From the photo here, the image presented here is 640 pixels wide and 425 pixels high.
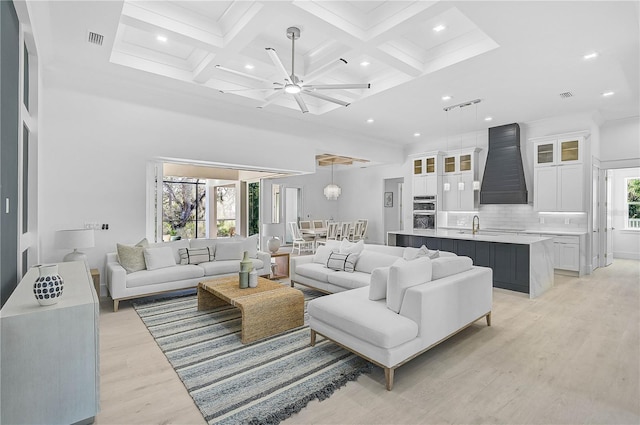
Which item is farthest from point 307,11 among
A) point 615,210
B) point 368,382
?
point 615,210

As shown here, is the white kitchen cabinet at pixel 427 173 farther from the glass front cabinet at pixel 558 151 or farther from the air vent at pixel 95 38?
the air vent at pixel 95 38

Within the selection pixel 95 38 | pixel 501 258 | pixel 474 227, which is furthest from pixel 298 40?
pixel 474 227

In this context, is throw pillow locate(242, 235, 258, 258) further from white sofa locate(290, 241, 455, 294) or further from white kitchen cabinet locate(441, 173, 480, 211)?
white kitchen cabinet locate(441, 173, 480, 211)

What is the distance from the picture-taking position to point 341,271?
4.48 m

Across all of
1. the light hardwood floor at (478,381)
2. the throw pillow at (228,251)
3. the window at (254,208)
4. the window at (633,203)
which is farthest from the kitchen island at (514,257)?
the window at (633,203)

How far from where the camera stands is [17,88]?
104 inches

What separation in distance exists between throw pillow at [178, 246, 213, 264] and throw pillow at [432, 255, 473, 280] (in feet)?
11.9

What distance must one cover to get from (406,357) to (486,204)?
6.21 metres

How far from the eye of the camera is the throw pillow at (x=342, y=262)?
448 cm

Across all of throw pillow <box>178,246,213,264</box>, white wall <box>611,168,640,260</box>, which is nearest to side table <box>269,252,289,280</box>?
throw pillow <box>178,246,213,264</box>

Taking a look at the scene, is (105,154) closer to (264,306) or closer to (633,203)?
(264,306)

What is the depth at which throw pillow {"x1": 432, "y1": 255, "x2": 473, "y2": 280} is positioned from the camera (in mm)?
2973

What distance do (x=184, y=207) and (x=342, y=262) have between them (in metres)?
5.60

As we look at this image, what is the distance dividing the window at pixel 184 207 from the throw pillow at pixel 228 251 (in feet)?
11.3
